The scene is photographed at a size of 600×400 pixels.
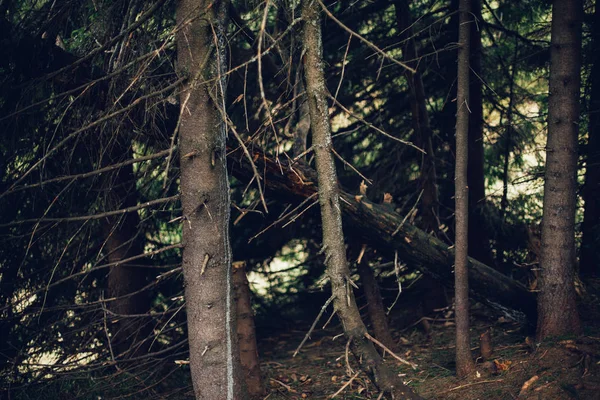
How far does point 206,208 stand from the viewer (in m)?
4.77

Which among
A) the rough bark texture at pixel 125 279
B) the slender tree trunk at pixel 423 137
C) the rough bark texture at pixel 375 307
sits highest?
the slender tree trunk at pixel 423 137

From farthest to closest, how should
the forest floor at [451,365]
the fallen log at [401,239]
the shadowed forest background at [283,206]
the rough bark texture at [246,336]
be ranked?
the rough bark texture at [246,336] < the fallen log at [401,239] < the forest floor at [451,365] < the shadowed forest background at [283,206]

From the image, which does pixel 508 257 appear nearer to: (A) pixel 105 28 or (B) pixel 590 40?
(B) pixel 590 40

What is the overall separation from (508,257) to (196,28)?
5.89 metres

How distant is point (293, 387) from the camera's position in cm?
656

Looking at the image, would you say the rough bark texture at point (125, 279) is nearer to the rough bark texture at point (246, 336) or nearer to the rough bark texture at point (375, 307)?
the rough bark texture at point (246, 336)

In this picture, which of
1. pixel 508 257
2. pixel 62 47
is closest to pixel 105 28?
pixel 62 47

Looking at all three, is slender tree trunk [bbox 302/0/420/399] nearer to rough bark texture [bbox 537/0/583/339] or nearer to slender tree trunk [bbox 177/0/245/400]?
slender tree trunk [bbox 177/0/245/400]

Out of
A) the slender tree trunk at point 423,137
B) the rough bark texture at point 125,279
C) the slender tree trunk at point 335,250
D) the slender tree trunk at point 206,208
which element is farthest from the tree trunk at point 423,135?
the rough bark texture at point 125,279

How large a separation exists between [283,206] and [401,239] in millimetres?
2425

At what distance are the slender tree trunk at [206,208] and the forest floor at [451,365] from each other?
1.04 metres

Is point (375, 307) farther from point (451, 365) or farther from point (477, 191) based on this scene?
point (477, 191)

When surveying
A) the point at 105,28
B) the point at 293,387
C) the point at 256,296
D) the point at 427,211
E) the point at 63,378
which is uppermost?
the point at 105,28

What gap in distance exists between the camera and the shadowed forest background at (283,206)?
4.77 m
